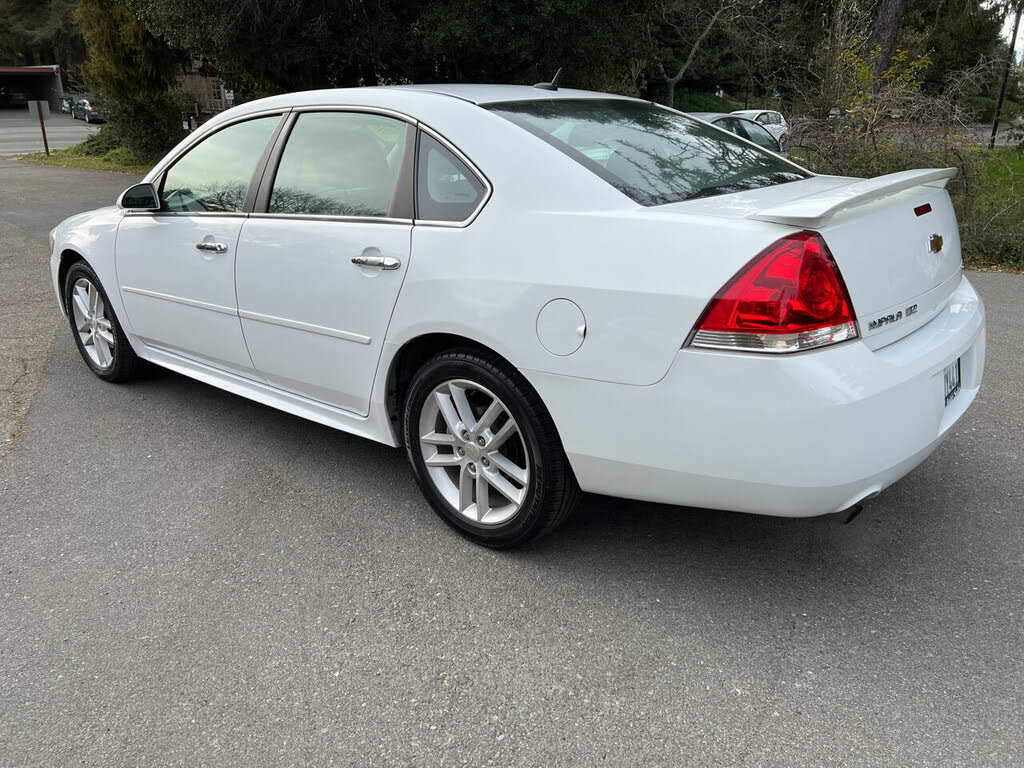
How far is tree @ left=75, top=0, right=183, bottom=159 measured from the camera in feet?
57.3

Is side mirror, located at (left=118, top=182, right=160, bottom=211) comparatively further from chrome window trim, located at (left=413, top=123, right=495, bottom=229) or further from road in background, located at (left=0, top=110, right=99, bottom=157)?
road in background, located at (left=0, top=110, right=99, bottom=157)

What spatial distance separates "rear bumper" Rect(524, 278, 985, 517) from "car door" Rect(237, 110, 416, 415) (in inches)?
32.7

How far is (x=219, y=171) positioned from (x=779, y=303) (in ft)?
9.25

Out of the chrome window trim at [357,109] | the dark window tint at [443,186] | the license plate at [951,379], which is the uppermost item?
the chrome window trim at [357,109]

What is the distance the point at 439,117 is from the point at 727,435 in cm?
161

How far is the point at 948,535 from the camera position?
3145 mm

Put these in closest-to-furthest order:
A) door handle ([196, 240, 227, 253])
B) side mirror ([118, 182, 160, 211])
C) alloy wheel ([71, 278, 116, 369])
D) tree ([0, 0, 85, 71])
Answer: door handle ([196, 240, 227, 253]) → side mirror ([118, 182, 160, 211]) → alloy wheel ([71, 278, 116, 369]) → tree ([0, 0, 85, 71])

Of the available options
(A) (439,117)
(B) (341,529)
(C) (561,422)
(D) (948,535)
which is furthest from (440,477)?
(D) (948,535)

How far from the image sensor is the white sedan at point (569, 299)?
233 cm

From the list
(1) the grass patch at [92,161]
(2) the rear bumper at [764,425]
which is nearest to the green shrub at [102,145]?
(1) the grass patch at [92,161]

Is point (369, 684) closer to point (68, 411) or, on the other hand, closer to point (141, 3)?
point (68, 411)

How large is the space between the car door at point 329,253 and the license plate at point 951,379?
1.85 meters

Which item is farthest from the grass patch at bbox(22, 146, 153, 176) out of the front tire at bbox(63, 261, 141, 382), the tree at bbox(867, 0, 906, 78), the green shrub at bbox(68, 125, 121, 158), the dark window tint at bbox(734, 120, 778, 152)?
the front tire at bbox(63, 261, 141, 382)

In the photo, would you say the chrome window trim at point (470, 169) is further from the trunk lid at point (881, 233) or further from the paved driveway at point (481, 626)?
the paved driveway at point (481, 626)
